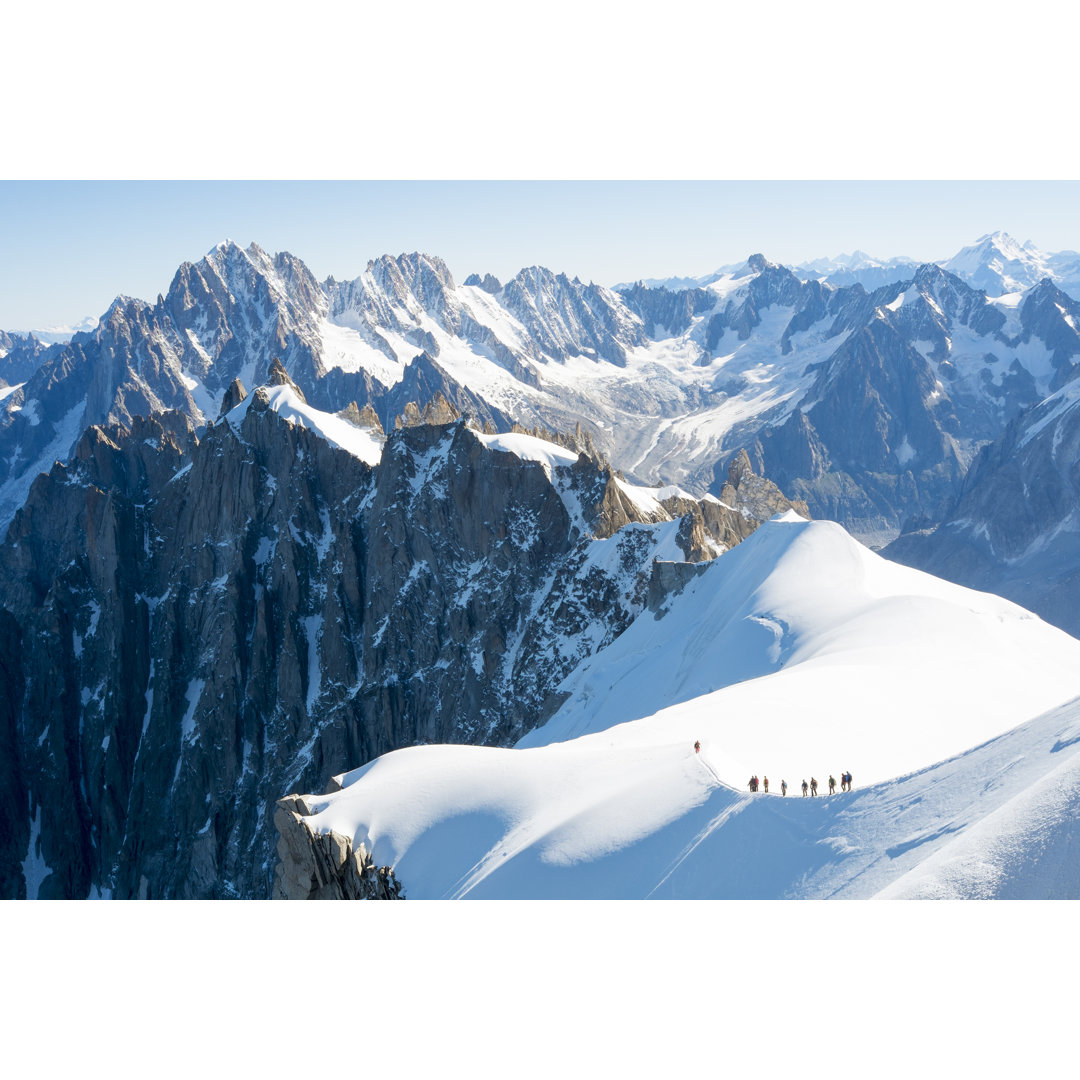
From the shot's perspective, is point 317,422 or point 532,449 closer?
point 532,449

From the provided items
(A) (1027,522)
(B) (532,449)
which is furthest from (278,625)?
(A) (1027,522)

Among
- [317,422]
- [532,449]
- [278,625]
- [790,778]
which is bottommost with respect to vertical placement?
[790,778]

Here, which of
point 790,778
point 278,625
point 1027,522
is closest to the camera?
point 790,778

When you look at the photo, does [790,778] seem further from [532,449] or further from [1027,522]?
[1027,522]

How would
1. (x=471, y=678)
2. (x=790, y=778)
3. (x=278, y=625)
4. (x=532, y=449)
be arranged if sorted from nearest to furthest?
(x=790, y=778) → (x=471, y=678) → (x=532, y=449) → (x=278, y=625)

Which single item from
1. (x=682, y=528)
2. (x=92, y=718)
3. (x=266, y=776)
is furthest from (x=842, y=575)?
(x=92, y=718)

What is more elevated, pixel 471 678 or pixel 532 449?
pixel 532 449

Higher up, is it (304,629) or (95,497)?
(95,497)

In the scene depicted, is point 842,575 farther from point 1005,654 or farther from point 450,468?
point 450,468

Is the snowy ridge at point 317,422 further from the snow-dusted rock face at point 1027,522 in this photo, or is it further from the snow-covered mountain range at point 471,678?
the snow-dusted rock face at point 1027,522
